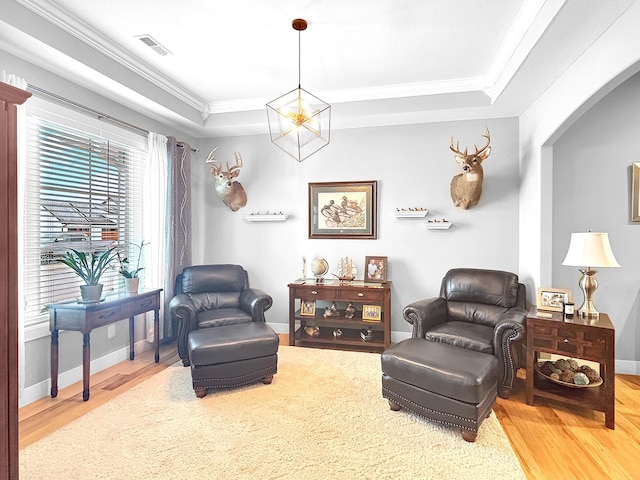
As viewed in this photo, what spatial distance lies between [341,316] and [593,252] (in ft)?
8.25

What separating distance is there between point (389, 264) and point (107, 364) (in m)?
3.23

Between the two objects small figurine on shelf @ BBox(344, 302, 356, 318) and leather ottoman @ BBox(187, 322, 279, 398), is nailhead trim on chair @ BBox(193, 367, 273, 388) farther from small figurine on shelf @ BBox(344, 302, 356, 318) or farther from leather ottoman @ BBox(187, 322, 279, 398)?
small figurine on shelf @ BBox(344, 302, 356, 318)

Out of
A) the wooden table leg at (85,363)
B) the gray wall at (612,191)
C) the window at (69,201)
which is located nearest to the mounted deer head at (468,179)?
the gray wall at (612,191)

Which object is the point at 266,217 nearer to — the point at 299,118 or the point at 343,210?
the point at 343,210

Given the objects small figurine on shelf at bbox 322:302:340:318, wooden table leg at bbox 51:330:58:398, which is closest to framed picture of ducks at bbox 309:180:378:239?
small figurine on shelf at bbox 322:302:340:318

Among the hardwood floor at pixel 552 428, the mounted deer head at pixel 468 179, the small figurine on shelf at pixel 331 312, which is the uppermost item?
the mounted deer head at pixel 468 179

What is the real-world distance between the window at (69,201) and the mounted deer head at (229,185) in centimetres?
93

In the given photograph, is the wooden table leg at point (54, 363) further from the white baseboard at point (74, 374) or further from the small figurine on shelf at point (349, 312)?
the small figurine on shelf at point (349, 312)

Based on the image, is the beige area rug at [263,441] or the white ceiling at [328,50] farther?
the white ceiling at [328,50]

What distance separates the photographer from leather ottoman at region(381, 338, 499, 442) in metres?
2.30

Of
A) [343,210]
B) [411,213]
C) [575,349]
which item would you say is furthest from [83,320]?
[575,349]

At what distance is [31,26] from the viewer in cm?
242

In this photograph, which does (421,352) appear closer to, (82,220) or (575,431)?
(575,431)

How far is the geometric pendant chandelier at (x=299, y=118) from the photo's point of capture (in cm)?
264
